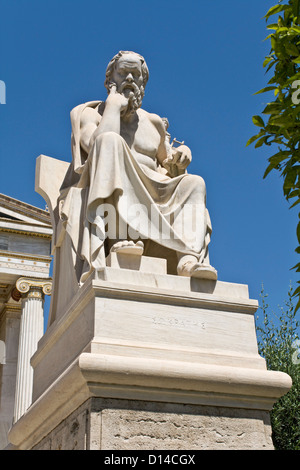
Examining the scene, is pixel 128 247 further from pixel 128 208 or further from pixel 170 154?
pixel 170 154

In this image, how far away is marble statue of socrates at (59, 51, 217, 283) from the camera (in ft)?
17.7

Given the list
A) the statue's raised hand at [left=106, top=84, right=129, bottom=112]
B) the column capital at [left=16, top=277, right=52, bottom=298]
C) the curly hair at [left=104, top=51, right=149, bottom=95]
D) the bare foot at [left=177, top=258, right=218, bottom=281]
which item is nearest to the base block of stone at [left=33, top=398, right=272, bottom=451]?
the bare foot at [left=177, top=258, right=218, bottom=281]

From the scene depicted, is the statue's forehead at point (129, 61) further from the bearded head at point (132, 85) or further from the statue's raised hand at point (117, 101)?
the statue's raised hand at point (117, 101)

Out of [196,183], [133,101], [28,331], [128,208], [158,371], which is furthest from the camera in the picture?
[28,331]

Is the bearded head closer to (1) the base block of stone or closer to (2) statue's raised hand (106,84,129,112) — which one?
(2) statue's raised hand (106,84,129,112)

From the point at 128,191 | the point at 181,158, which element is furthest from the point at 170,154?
the point at 128,191

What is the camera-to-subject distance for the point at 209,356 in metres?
4.89

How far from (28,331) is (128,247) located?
709 inches

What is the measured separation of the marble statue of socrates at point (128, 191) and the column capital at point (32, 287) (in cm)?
1758

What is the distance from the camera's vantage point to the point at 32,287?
23719mm

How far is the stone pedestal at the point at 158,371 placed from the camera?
4.45 m

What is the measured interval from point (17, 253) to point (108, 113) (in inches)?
727

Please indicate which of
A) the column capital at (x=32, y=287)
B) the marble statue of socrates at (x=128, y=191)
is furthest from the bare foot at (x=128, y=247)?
the column capital at (x=32, y=287)

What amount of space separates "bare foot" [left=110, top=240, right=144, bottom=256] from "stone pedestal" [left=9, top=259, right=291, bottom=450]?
128 mm
